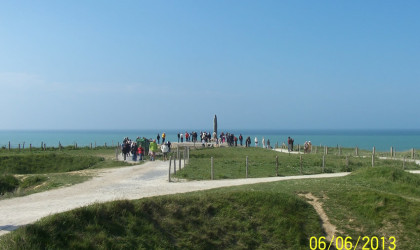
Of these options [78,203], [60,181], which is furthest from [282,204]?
[60,181]

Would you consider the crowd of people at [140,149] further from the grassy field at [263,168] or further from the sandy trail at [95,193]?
the sandy trail at [95,193]

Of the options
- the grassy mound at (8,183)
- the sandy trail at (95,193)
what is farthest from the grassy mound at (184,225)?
the grassy mound at (8,183)

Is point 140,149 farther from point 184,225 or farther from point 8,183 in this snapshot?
point 184,225

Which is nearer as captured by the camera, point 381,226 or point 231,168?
point 381,226

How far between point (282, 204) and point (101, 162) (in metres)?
25.3

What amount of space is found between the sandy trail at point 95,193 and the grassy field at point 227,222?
154cm

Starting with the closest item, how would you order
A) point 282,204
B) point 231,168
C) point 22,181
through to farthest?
1. point 282,204
2. point 22,181
3. point 231,168

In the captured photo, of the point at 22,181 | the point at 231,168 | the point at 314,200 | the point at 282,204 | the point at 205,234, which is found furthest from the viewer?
the point at 231,168

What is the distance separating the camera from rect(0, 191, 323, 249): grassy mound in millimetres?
12961

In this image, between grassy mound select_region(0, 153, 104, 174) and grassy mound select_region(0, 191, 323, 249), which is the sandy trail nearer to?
grassy mound select_region(0, 191, 323, 249)

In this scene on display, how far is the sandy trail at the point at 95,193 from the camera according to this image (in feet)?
51.5

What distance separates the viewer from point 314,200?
19.4 metres

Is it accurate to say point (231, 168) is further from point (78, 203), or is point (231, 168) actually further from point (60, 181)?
point (78, 203)

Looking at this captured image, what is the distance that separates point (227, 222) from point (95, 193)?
796 cm
